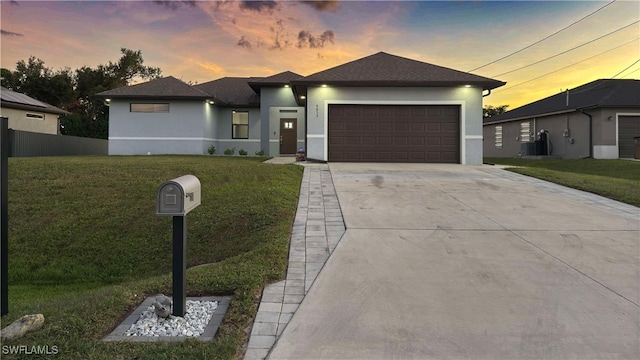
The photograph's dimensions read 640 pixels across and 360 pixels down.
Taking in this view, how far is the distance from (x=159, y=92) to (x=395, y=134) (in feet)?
41.6

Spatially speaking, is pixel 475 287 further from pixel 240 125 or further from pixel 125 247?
pixel 240 125

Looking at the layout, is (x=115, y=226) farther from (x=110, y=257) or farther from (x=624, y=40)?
(x=624, y=40)

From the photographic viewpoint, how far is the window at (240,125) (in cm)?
2272

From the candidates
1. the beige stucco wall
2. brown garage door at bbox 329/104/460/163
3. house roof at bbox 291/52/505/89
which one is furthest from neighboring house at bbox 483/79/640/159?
the beige stucco wall

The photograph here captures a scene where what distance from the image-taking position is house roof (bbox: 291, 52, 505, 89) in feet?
50.0

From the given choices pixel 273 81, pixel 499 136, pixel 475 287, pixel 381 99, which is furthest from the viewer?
pixel 499 136

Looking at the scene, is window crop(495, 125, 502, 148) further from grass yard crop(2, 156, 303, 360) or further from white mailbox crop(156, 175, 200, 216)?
white mailbox crop(156, 175, 200, 216)

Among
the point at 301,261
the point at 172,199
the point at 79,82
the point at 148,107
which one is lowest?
the point at 301,261

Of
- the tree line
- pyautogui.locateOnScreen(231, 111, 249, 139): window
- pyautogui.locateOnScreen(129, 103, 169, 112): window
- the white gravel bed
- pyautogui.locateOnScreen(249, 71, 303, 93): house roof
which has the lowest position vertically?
the white gravel bed

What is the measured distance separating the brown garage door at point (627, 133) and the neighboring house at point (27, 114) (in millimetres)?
32642

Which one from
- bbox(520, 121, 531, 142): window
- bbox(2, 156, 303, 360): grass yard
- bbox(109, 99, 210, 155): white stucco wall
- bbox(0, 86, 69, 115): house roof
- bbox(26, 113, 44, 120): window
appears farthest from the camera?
bbox(520, 121, 531, 142): window

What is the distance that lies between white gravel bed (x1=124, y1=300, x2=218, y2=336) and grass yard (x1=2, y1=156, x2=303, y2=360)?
0.58 feet

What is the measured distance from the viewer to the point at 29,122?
2322 cm

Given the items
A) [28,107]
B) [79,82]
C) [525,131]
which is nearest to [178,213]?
[28,107]
